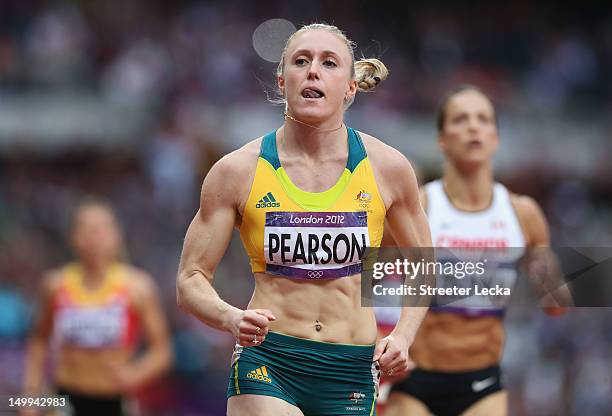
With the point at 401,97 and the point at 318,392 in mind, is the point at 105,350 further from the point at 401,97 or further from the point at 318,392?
the point at 401,97

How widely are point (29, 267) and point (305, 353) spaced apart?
358 inches

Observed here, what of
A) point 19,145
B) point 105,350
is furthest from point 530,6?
point 105,350

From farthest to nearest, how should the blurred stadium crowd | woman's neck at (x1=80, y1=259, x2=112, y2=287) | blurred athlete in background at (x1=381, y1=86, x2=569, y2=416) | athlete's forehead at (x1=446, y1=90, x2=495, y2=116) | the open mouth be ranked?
the blurred stadium crowd
woman's neck at (x1=80, y1=259, x2=112, y2=287)
athlete's forehead at (x1=446, y1=90, x2=495, y2=116)
blurred athlete in background at (x1=381, y1=86, x2=569, y2=416)
the open mouth

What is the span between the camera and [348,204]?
16.4ft

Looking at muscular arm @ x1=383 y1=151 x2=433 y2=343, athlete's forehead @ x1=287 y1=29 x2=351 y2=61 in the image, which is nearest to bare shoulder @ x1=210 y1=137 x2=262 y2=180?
athlete's forehead @ x1=287 y1=29 x2=351 y2=61

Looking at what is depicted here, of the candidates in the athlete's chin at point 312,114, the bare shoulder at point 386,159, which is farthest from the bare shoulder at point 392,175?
the athlete's chin at point 312,114

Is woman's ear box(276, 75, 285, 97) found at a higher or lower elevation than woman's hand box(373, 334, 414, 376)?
higher

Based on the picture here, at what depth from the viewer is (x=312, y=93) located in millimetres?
5078

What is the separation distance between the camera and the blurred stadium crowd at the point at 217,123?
1280cm

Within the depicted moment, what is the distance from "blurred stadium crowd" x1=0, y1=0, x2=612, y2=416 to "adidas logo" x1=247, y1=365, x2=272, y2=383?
7.43 metres

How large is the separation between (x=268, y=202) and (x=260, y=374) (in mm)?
765

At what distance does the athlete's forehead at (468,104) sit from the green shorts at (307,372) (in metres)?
2.66

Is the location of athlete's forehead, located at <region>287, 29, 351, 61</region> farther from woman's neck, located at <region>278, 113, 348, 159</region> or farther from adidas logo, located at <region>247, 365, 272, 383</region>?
adidas logo, located at <region>247, 365, 272, 383</region>

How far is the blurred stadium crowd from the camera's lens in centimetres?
1280
